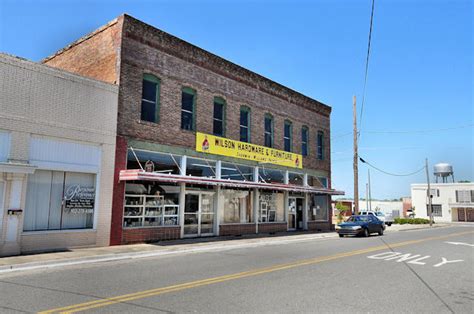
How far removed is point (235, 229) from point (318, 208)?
9767mm

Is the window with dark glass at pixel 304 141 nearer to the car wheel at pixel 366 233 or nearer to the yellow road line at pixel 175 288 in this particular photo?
the car wheel at pixel 366 233

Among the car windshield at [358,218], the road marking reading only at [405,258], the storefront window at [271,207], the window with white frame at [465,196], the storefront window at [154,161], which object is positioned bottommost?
the road marking reading only at [405,258]

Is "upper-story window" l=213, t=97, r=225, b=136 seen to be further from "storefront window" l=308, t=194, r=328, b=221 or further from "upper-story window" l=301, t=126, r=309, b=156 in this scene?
"storefront window" l=308, t=194, r=328, b=221

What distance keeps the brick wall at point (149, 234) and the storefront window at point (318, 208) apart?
41.8 feet

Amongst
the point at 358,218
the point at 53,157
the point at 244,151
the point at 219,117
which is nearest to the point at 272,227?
the point at 244,151

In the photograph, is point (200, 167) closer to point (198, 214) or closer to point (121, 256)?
point (198, 214)

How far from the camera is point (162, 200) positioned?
56.8ft

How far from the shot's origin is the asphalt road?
639 cm

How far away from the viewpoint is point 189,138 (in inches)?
738

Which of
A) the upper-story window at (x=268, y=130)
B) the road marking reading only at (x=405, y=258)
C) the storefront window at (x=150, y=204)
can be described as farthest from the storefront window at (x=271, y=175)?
the road marking reading only at (x=405, y=258)

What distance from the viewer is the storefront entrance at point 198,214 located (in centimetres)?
1848

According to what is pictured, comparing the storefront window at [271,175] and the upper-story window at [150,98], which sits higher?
the upper-story window at [150,98]

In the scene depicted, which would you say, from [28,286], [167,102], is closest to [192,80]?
[167,102]

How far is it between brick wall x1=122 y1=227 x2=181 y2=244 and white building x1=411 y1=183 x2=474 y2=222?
6308 cm
